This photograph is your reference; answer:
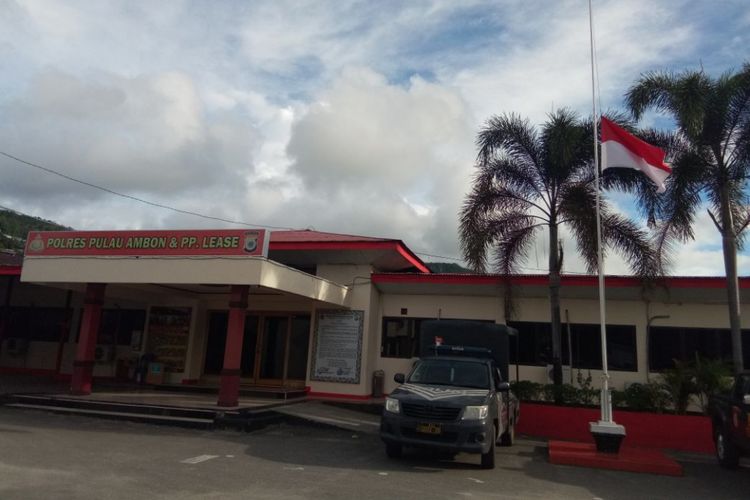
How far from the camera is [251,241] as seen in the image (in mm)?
13625

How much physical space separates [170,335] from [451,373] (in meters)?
12.3

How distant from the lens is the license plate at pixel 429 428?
365 inches

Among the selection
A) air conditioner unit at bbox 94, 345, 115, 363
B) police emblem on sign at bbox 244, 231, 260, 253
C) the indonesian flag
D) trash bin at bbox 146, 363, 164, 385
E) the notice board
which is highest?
the indonesian flag

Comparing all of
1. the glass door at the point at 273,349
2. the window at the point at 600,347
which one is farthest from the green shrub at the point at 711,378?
the glass door at the point at 273,349

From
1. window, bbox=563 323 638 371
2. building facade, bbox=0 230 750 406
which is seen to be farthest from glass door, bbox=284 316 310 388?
window, bbox=563 323 638 371

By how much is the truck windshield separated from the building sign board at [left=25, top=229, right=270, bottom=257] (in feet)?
16.0

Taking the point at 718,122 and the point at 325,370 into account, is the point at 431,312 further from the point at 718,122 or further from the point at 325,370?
the point at 718,122

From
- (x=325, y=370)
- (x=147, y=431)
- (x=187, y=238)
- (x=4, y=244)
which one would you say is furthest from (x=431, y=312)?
(x=4, y=244)

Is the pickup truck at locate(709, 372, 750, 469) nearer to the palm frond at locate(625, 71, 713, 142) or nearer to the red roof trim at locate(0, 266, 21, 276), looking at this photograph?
the palm frond at locate(625, 71, 713, 142)

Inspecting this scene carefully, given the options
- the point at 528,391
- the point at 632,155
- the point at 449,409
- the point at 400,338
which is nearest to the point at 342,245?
the point at 400,338

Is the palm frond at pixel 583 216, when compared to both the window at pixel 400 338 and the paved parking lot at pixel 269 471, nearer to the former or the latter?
the paved parking lot at pixel 269 471

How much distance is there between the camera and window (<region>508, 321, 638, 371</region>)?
1672 centimetres

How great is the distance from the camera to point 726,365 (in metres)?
14.3

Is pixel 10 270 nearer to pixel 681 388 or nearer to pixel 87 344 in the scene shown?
pixel 87 344
